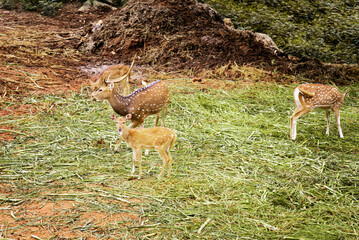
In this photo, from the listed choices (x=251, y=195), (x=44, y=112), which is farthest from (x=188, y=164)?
(x=44, y=112)

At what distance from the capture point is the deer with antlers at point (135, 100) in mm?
5969

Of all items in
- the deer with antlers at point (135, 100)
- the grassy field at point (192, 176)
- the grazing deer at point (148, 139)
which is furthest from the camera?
the deer with antlers at point (135, 100)

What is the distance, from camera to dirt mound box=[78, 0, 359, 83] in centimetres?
1205

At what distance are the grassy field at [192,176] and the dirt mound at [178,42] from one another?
3.56 metres

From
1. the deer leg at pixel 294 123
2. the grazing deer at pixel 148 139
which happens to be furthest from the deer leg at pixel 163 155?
the deer leg at pixel 294 123

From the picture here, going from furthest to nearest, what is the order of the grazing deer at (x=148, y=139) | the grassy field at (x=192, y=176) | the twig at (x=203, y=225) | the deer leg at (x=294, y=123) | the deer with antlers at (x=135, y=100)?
the deer leg at (x=294, y=123), the deer with antlers at (x=135, y=100), the grazing deer at (x=148, y=139), the grassy field at (x=192, y=176), the twig at (x=203, y=225)

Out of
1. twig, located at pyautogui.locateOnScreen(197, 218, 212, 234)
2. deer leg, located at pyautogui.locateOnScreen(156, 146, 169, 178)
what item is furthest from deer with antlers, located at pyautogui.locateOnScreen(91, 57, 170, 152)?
twig, located at pyautogui.locateOnScreen(197, 218, 212, 234)

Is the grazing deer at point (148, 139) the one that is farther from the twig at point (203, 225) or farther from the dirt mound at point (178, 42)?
the dirt mound at point (178, 42)

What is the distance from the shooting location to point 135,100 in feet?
20.2

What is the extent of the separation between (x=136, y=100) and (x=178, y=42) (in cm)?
680

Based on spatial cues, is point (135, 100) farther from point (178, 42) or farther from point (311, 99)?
point (178, 42)

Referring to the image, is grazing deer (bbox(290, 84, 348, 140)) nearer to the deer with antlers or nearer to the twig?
the deer with antlers

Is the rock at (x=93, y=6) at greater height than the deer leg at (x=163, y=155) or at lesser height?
lesser

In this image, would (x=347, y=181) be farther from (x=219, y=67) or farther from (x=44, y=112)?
(x=219, y=67)
